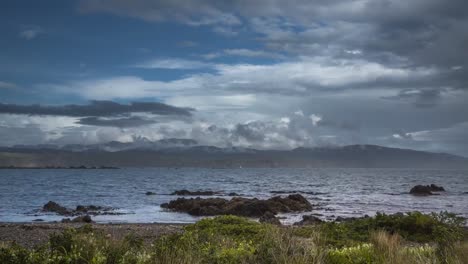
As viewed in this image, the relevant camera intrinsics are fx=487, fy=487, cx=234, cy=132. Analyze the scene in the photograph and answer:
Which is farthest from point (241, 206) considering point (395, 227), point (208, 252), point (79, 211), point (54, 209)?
point (208, 252)

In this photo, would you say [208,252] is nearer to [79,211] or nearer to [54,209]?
[79,211]

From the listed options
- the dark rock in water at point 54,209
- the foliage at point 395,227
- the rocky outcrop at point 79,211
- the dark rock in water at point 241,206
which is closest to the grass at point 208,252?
the foliage at point 395,227

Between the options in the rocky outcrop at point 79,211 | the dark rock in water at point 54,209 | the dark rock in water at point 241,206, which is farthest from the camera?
the dark rock in water at point 54,209

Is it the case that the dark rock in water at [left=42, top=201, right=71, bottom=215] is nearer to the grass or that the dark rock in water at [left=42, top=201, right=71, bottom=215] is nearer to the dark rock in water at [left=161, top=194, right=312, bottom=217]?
the dark rock in water at [left=161, top=194, right=312, bottom=217]

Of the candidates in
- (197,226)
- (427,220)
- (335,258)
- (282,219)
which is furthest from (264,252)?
(282,219)

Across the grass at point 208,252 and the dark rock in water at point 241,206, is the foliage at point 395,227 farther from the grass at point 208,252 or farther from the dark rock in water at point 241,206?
the dark rock in water at point 241,206

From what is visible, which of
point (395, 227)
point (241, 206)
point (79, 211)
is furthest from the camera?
point (79, 211)

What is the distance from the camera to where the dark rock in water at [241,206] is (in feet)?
125

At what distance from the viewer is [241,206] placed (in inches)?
1516

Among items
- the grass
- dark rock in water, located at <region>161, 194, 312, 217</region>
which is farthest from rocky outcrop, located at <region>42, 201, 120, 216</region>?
the grass

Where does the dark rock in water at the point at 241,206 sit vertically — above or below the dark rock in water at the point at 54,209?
above

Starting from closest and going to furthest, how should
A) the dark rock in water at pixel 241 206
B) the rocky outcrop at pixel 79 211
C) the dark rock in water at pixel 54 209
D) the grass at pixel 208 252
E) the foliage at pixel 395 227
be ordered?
the grass at pixel 208 252 → the foliage at pixel 395 227 → the dark rock in water at pixel 241 206 → the rocky outcrop at pixel 79 211 → the dark rock in water at pixel 54 209

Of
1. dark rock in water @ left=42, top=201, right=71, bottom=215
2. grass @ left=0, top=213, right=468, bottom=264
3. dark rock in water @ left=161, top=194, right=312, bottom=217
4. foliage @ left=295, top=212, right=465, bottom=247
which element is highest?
grass @ left=0, top=213, right=468, bottom=264

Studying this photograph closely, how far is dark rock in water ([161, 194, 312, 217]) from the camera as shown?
3803 cm
